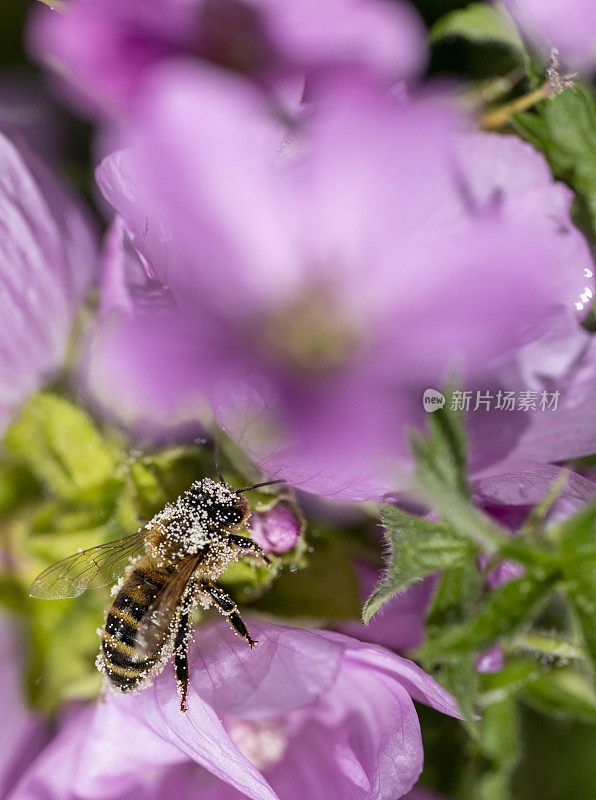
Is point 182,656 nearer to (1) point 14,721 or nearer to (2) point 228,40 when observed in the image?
(1) point 14,721

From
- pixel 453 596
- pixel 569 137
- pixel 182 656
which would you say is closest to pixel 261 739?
pixel 182 656

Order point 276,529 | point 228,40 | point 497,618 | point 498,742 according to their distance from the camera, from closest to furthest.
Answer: point 497,618 < point 276,529 < point 498,742 < point 228,40

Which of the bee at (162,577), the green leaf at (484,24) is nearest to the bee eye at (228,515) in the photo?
the bee at (162,577)

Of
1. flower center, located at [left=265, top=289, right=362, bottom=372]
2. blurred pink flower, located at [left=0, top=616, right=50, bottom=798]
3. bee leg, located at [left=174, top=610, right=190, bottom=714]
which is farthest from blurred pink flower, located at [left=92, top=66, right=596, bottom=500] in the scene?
blurred pink flower, located at [left=0, top=616, right=50, bottom=798]

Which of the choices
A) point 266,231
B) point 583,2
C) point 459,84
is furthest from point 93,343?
point 583,2

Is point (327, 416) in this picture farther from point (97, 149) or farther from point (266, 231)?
point (97, 149)

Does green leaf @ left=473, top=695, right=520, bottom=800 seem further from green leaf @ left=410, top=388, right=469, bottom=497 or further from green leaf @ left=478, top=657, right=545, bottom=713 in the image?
green leaf @ left=410, top=388, right=469, bottom=497
